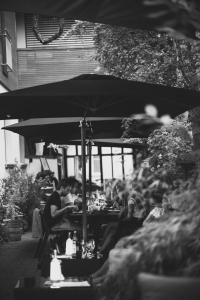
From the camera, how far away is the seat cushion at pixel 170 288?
79.0 inches

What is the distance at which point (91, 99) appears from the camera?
7.42m

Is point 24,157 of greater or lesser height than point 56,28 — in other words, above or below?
below

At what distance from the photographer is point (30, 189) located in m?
16.3

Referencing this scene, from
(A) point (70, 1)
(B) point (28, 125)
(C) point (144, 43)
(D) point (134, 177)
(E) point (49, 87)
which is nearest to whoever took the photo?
(D) point (134, 177)

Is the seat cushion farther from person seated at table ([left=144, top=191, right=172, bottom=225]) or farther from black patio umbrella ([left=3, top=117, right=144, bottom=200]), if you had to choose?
black patio umbrella ([left=3, top=117, right=144, bottom=200])

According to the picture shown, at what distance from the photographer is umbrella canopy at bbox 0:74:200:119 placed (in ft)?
19.6

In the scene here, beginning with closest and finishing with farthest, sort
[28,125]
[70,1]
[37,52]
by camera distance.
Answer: [70,1], [28,125], [37,52]

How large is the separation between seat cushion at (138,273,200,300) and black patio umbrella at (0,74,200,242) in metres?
3.83

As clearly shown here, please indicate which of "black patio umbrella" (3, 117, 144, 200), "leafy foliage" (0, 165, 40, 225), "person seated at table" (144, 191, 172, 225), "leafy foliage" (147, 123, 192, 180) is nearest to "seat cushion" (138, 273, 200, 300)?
"person seated at table" (144, 191, 172, 225)

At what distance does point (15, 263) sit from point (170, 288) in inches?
325

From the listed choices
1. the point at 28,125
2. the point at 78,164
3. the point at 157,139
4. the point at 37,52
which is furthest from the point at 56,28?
the point at 28,125

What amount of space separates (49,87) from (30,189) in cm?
1030

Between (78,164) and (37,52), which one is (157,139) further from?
(78,164)

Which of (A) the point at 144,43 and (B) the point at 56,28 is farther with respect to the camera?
(B) the point at 56,28
